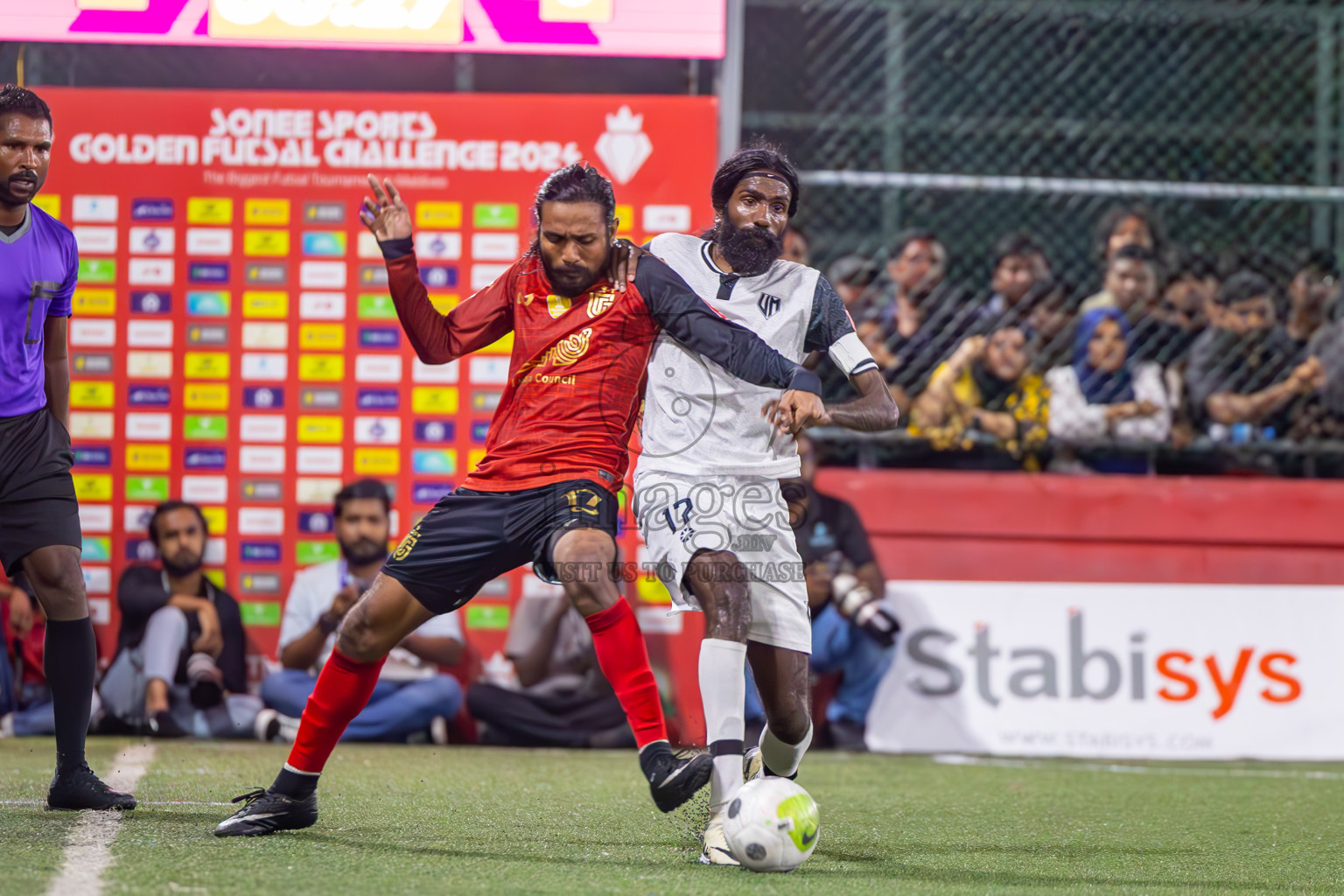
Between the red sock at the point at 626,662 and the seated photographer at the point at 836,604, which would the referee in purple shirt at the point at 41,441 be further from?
the seated photographer at the point at 836,604

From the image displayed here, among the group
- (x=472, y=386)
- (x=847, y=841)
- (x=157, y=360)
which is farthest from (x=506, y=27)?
(x=847, y=841)

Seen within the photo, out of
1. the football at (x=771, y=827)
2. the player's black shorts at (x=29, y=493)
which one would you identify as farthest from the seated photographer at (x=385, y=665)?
the football at (x=771, y=827)

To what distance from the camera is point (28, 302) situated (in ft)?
13.3

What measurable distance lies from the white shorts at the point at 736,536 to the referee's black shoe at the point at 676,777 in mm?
493

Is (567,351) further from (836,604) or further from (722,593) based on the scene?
(836,604)

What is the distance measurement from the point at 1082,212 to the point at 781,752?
609cm

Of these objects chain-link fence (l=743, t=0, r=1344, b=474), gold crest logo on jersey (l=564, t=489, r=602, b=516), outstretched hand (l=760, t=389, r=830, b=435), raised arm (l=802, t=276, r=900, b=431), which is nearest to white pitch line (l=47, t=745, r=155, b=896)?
gold crest logo on jersey (l=564, t=489, r=602, b=516)

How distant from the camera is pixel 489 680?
6.66 metres

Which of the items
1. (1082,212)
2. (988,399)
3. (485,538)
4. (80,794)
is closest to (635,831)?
(485,538)

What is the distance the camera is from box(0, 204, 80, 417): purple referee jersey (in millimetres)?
4020

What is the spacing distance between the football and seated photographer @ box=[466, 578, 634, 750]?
3219 millimetres

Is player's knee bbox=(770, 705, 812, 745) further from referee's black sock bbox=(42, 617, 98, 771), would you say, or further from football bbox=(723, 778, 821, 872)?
referee's black sock bbox=(42, 617, 98, 771)

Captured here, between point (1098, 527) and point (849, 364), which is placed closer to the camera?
point (849, 364)

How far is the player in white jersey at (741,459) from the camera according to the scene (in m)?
3.68
